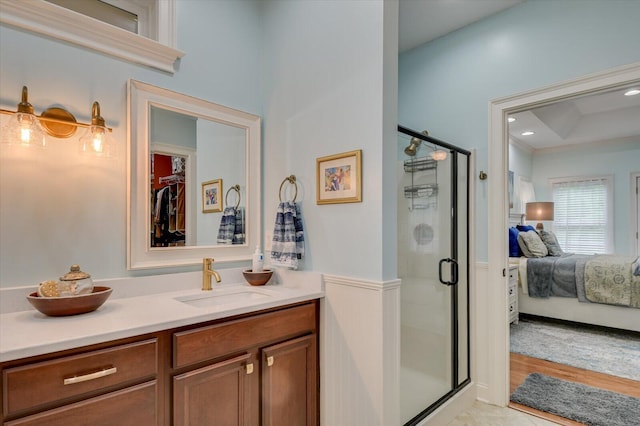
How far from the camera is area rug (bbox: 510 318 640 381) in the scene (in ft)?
10.3

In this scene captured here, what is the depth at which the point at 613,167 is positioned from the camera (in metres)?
6.40

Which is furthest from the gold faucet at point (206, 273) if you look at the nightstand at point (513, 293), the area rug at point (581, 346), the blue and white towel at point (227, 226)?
the nightstand at point (513, 293)

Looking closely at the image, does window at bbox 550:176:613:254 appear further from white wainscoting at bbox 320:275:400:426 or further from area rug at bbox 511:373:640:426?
white wainscoting at bbox 320:275:400:426

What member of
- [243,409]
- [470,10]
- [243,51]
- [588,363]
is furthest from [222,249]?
[588,363]

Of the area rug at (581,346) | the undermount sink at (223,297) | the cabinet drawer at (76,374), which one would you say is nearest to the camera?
the cabinet drawer at (76,374)

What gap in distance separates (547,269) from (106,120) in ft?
16.4

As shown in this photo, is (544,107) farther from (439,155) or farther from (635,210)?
(635,210)

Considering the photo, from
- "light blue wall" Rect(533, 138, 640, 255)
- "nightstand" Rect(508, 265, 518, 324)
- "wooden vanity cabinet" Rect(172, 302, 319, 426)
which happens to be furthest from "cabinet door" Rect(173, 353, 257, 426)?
"light blue wall" Rect(533, 138, 640, 255)

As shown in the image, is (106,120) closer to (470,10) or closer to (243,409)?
(243,409)

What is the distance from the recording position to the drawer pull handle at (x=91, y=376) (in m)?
1.11

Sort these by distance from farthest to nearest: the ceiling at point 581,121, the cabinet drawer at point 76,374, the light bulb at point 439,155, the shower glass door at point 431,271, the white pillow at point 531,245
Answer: the white pillow at point 531,245
the ceiling at point 581,121
the light bulb at point 439,155
the shower glass door at point 431,271
the cabinet drawer at point 76,374

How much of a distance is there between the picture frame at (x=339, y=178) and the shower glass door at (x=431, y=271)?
1.57ft

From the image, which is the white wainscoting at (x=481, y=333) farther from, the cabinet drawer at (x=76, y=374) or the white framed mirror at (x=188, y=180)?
the cabinet drawer at (x=76, y=374)

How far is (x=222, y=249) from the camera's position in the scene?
211cm
